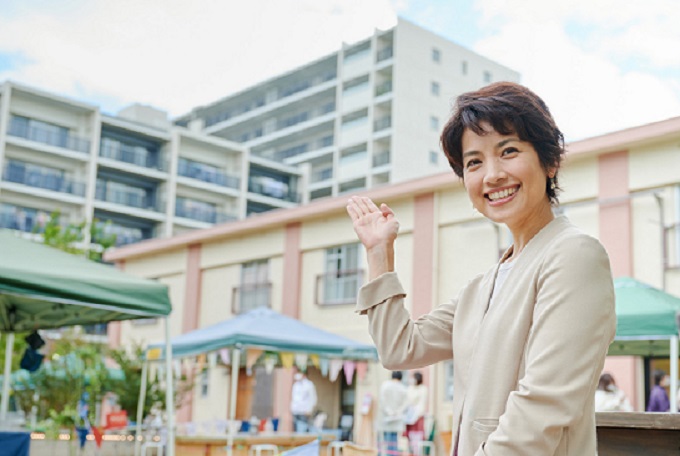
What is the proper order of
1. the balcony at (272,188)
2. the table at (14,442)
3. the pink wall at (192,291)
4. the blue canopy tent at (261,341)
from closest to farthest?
the table at (14,442) < the blue canopy tent at (261,341) < the pink wall at (192,291) < the balcony at (272,188)

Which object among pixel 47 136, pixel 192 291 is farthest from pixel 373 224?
pixel 47 136

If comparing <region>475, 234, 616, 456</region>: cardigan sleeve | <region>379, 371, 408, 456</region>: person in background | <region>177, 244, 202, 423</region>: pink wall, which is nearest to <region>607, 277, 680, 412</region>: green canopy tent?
<region>379, 371, 408, 456</region>: person in background

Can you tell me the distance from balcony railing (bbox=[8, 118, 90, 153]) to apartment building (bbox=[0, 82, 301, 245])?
0.05 m

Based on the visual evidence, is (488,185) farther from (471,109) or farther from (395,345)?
(395,345)

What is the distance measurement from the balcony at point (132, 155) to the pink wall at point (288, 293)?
27098 millimetres

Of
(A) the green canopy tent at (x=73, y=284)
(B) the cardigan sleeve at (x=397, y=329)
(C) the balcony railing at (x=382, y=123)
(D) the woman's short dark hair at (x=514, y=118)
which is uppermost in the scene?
(C) the balcony railing at (x=382, y=123)

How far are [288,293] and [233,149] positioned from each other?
3120 centimetres

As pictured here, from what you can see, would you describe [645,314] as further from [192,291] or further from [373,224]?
[192,291]

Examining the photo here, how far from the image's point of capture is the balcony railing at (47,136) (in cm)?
4284

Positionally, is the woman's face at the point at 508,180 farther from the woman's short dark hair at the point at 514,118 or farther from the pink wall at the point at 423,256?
the pink wall at the point at 423,256

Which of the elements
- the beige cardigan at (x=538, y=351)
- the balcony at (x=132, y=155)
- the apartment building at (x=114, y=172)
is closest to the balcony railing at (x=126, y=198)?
the apartment building at (x=114, y=172)

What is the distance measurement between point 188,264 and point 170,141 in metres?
25.0

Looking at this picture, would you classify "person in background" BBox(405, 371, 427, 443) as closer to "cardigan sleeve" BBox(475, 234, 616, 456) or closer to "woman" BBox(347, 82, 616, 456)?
"woman" BBox(347, 82, 616, 456)

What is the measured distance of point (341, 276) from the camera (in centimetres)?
1986
